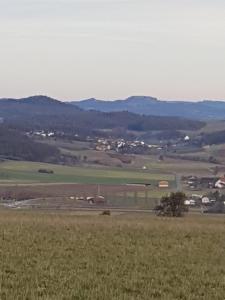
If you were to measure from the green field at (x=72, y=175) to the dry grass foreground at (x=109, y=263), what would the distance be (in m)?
94.4

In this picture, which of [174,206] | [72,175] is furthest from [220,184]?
[174,206]

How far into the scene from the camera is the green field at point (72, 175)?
120794mm

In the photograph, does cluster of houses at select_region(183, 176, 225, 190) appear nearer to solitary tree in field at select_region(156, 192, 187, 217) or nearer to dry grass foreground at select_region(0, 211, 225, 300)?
solitary tree in field at select_region(156, 192, 187, 217)

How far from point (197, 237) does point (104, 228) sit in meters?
3.73

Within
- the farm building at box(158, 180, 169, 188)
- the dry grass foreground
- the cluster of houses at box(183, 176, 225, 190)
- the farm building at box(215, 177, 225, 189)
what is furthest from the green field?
the dry grass foreground

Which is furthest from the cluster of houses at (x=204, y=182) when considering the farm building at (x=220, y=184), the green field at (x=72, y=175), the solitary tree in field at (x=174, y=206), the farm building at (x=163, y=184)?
the solitary tree in field at (x=174, y=206)

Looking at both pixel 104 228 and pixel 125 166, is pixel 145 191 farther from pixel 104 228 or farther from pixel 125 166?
pixel 104 228

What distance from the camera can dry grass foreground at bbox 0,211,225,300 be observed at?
505 inches

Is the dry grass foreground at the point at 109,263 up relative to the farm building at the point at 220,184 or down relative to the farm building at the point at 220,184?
up

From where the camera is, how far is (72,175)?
131 meters

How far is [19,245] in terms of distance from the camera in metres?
18.7

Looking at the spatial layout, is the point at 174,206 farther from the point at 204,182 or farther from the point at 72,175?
the point at 72,175

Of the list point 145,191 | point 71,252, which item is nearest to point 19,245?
point 71,252

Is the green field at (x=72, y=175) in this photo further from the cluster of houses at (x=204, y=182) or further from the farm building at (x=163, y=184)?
the farm building at (x=163, y=184)
